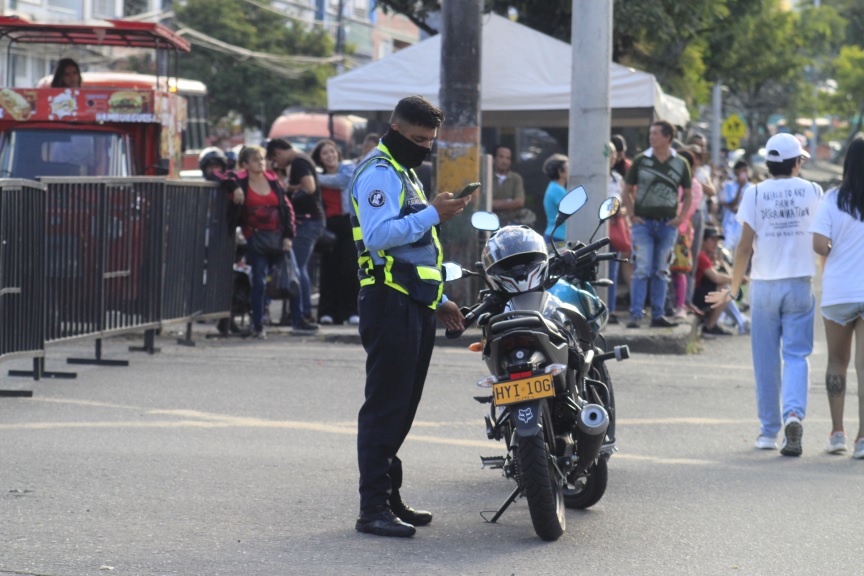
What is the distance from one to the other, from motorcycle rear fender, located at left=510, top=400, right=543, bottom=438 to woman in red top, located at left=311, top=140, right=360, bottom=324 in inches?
335

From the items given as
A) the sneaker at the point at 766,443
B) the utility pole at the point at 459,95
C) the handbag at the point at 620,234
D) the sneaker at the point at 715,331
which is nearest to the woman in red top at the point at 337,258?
the utility pole at the point at 459,95

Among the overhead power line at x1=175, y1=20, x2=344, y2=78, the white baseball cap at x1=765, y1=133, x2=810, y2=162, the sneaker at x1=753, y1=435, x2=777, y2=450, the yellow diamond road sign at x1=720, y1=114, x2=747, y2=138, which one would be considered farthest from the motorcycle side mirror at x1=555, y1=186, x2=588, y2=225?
the overhead power line at x1=175, y1=20, x2=344, y2=78

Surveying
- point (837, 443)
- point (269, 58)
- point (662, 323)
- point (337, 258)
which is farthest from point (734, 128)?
point (837, 443)

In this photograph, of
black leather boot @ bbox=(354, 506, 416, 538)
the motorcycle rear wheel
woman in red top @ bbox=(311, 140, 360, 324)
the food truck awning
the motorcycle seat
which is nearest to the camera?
the motorcycle seat

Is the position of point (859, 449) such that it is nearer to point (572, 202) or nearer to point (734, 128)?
point (572, 202)

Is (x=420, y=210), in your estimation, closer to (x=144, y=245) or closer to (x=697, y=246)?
(x=144, y=245)

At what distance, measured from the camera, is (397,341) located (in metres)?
5.98

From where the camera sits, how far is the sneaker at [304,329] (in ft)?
43.7

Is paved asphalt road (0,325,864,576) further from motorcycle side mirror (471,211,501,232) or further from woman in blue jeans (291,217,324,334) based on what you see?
woman in blue jeans (291,217,324,334)

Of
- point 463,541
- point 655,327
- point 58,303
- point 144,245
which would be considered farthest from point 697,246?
point 463,541

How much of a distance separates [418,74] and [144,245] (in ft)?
18.4

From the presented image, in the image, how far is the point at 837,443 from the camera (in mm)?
8500

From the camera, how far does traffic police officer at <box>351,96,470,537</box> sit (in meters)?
5.83

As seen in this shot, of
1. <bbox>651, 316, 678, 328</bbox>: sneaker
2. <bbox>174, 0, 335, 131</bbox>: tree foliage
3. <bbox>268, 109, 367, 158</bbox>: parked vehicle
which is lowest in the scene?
<bbox>651, 316, 678, 328</bbox>: sneaker
